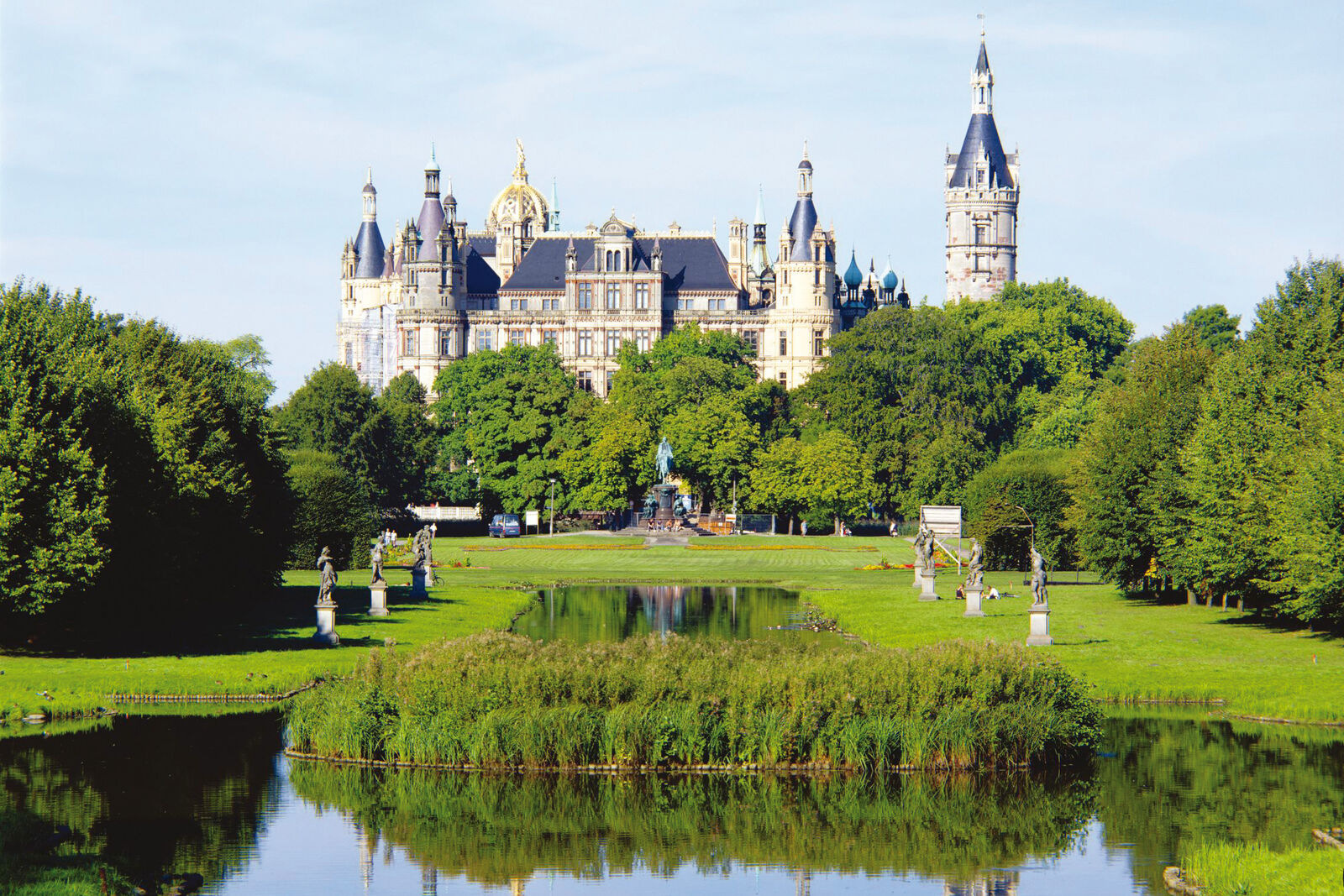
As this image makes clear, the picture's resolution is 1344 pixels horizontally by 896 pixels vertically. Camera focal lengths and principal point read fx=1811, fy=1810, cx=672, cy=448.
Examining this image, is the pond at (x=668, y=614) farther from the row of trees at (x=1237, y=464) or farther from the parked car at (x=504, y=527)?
the parked car at (x=504, y=527)

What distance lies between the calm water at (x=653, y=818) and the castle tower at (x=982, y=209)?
148234mm

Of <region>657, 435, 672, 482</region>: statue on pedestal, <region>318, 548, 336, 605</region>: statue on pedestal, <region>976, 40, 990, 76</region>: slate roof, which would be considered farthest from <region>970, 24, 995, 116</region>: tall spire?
<region>318, 548, 336, 605</region>: statue on pedestal

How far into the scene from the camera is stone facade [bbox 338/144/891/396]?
16138cm

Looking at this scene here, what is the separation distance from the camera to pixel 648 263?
162625 millimetres

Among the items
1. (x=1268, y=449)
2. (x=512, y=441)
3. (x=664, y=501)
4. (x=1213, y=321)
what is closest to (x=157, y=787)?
(x=1268, y=449)

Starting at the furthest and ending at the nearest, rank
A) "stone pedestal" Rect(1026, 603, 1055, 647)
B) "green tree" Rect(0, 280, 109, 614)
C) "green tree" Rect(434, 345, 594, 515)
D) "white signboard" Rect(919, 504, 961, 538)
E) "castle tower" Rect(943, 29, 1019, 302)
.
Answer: "castle tower" Rect(943, 29, 1019, 302) < "green tree" Rect(434, 345, 594, 515) < "white signboard" Rect(919, 504, 961, 538) < "stone pedestal" Rect(1026, 603, 1055, 647) < "green tree" Rect(0, 280, 109, 614)

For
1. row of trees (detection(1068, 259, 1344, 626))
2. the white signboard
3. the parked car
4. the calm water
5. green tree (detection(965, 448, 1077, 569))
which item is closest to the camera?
the calm water

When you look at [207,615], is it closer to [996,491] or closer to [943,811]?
[943,811]

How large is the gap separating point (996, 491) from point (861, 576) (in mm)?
10731

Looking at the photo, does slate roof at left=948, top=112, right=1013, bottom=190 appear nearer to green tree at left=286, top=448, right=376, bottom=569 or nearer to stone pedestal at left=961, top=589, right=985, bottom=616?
green tree at left=286, top=448, right=376, bottom=569

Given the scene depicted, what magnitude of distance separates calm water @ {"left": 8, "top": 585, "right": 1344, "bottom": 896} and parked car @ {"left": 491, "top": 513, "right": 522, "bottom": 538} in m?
79.3

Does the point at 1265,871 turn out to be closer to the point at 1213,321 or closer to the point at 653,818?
the point at 653,818

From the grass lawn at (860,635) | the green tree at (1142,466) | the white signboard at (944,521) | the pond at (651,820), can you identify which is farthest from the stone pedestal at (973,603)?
the white signboard at (944,521)

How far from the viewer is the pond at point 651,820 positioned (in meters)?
26.3
